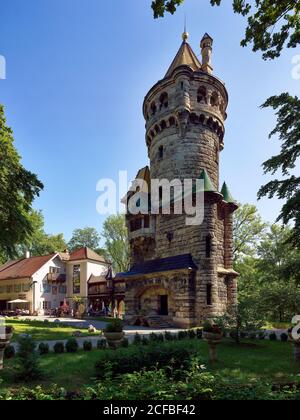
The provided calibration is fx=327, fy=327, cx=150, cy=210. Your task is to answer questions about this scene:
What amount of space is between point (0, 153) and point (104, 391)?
14.4 m

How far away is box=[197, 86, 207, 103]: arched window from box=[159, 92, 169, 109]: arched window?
2738mm

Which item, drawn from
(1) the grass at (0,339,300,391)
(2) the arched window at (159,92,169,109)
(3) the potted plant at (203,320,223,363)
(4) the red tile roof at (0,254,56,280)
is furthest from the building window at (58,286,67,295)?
(3) the potted plant at (203,320,223,363)

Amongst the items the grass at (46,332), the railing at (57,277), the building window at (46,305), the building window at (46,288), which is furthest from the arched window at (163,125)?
the building window at (46,305)

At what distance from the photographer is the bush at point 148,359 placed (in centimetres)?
855

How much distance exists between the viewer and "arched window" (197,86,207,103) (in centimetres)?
2761

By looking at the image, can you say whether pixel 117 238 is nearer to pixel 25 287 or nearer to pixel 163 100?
pixel 25 287

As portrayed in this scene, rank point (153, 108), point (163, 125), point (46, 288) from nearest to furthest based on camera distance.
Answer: point (163, 125) < point (153, 108) < point (46, 288)

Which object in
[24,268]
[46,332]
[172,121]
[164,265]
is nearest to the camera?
[46,332]

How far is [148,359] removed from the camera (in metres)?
8.87

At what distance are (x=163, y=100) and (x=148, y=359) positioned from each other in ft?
79.9

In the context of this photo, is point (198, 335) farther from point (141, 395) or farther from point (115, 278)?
point (115, 278)

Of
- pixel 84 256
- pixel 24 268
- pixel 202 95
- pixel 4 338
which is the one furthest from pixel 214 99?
pixel 24 268

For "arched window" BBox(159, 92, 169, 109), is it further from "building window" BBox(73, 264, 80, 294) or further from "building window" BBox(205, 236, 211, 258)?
"building window" BBox(73, 264, 80, 294)
